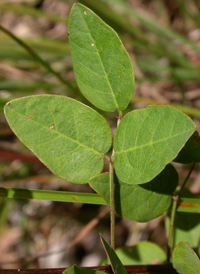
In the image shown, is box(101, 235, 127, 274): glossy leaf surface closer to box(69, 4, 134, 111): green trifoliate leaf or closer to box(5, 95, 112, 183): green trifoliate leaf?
box(5, 95, 112, 183): green trifoliate leaf

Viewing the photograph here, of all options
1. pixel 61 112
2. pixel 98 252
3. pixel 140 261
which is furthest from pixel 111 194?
pixel 98 252

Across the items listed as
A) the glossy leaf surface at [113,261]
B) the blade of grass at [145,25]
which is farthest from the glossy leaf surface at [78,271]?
the blade of grass at [145,25]

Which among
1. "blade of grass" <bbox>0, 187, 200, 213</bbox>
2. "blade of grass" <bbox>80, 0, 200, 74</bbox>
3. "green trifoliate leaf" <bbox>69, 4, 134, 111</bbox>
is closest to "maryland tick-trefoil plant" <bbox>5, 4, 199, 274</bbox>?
"green trifoliate leaf" <bbox>69, 4, 134, 111</bbox>

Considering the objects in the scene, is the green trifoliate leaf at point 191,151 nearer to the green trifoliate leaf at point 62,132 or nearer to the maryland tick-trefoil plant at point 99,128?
the maryland tick-trefoil plant at point 99,128

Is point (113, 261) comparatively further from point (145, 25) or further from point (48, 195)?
point (145, 25)

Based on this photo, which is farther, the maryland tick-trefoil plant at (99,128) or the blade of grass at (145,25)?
the blade of grass at (145,25)

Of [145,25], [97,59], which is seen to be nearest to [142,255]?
[97,59]
